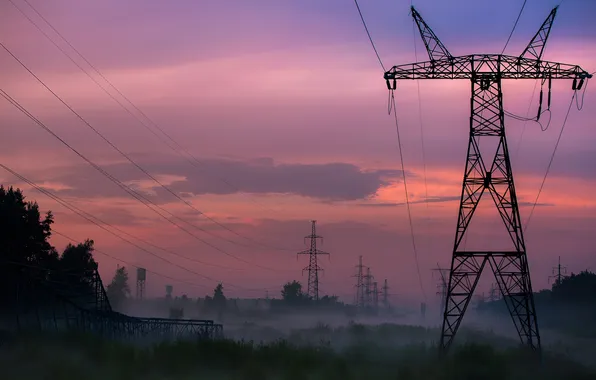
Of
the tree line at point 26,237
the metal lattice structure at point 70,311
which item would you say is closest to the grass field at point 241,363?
the metal lattice structure at point 70,311

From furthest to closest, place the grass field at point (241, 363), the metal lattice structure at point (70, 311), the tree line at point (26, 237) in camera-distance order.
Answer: the tree line at point (26, 237) < the metal lattice structure at point (70, 311) < the grass field at point (241, 363)

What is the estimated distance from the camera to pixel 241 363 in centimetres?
5038

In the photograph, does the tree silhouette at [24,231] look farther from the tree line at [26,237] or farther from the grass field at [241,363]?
the grass field at [241,363]

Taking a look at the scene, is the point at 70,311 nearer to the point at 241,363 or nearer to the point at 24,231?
the point at 24,231

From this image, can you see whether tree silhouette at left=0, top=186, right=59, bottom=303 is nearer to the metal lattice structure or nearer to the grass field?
the metal lattice structure

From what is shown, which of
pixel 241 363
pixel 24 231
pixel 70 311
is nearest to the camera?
pixel 241 363

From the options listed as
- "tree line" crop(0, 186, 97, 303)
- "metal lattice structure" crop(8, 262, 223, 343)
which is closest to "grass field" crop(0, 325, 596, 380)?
"metal lattice structure" crop(8, 262, 223, 343)

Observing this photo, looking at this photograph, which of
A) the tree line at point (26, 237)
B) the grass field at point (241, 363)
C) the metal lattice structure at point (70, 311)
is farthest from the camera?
the tree line at point (26, 237)

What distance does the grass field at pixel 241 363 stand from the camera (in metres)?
43.2

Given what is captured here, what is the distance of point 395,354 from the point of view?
209 feet

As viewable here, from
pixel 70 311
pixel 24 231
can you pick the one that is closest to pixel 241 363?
pixel 24 231

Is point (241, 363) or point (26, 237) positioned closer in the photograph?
point (241, 363)

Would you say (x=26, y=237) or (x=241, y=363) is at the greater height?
(x=26, y=237)

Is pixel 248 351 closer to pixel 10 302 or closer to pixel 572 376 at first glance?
pixel 572 376
